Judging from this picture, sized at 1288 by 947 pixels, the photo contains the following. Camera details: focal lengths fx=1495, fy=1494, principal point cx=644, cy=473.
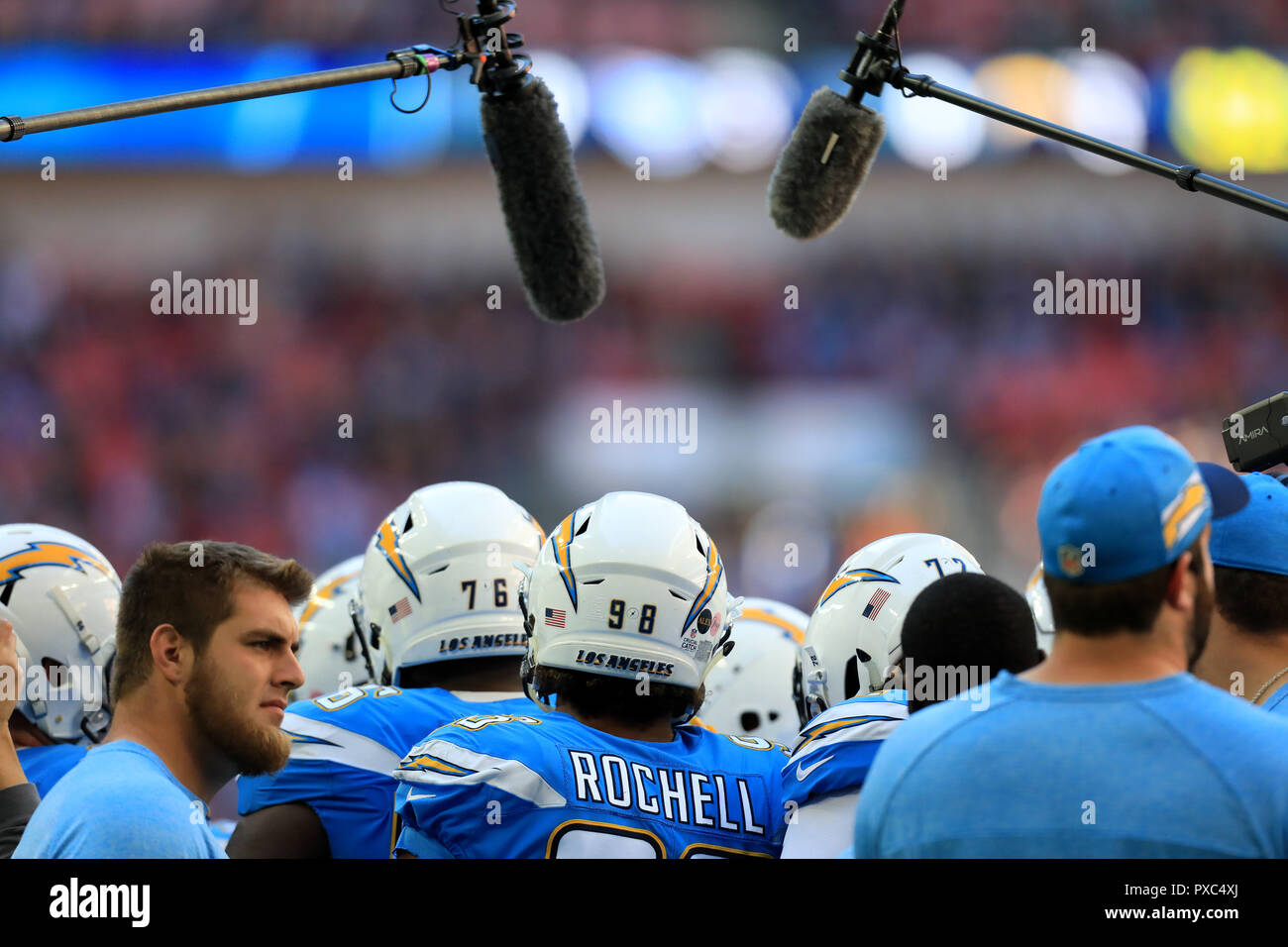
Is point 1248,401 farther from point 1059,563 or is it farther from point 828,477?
point 1059,563

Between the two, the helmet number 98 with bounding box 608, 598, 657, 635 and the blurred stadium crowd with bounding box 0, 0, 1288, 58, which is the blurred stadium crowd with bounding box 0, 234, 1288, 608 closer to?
the blurred stadium crowd with bounding box 0, 0, 1288, 58

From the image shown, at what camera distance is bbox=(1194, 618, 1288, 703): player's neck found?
3.13 metres

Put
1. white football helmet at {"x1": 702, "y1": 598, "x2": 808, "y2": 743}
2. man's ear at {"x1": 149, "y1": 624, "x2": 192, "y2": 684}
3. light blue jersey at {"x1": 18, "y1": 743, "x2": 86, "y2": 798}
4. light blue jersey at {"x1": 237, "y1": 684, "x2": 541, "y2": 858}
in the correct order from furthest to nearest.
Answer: white football helmet at {"x1": 702, "y1": 598, "x2": 808, "y2": 743} < light blue jersey at {"x1": 18, "y1": 743, "x2": 86, "y2": 798} < light blue jersey at {"x1": 237, "y1": 684, "x2": 541, "y2": 858} < man's ear at {"x1": 149, "y1": 624, "x2": 192, "y2": 684}

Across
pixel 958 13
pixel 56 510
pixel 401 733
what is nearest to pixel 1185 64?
pixel 958 13

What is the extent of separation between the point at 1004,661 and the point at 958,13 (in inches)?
550

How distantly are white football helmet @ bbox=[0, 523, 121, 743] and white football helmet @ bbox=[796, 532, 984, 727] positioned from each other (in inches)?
68.0

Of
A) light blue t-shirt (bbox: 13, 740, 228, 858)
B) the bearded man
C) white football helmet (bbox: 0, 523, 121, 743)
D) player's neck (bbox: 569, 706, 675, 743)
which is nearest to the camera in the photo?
light blue t-shirt (bbox: 13, 740, 228, 858)

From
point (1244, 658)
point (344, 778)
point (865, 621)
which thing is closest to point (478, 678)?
point (344, 778)

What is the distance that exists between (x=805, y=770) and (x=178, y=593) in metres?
1.21

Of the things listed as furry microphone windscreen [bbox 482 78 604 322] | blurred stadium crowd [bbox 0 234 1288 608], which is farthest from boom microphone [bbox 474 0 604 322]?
blurred stadium crowd [bbox 0 234 1288 608]

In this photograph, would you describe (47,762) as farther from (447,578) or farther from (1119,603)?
(1119,603)

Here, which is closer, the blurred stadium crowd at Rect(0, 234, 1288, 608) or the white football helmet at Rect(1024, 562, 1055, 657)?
the white football helmet at Rect(1024, 562, 1055, 657)

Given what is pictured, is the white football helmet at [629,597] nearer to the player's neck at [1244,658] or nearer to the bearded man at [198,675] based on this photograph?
the bearded man at [198,675]

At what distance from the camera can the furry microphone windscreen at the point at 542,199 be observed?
315 cm
